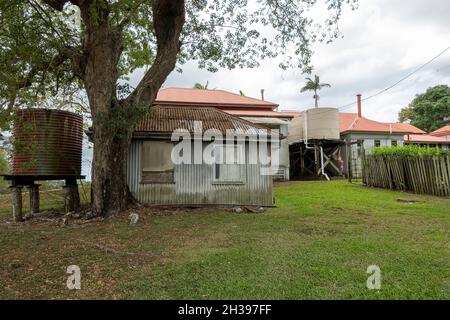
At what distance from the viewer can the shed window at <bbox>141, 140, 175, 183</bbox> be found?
12.8 meters

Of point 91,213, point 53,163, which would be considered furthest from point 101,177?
point 53,163

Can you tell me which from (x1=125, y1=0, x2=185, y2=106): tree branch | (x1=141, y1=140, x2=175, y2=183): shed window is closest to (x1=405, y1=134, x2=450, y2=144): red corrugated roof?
(x1=141, y1=140, x2=175, y2=183): shed window

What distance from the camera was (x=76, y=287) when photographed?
4.95m

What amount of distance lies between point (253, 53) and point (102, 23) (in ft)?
18.8

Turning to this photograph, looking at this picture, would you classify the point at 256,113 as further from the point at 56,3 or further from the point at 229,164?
the point at 56,3

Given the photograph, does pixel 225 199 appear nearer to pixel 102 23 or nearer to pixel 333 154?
pixel 102 23

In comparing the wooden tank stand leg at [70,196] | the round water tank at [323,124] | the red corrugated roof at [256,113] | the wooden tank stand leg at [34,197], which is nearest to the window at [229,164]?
the wooden tank stand leg at [70,196]

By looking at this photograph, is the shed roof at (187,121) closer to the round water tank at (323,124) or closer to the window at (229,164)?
the window at (229,164)

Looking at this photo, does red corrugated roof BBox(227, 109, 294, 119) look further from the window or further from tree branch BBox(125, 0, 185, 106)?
tree branch BBox(125, 0, 185, 106)

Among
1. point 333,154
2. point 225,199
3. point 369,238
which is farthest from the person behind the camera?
point 333,154

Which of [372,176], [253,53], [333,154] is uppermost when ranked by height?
[253,53]

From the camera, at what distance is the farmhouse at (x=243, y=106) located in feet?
79.3

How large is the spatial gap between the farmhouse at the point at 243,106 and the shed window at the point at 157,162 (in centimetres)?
1140

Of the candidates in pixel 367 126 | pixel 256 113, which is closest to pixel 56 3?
pixel 256 113
